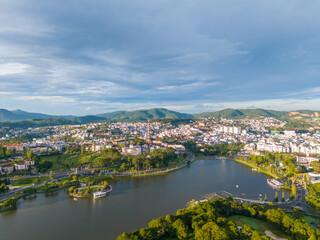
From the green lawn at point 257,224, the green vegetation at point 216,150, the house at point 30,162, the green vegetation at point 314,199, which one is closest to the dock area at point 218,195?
the green lawn at point 257,224

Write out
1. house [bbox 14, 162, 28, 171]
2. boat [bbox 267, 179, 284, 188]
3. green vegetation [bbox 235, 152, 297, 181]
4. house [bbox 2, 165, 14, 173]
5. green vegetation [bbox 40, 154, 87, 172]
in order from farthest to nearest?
green vegetation [bbox 40, 154, 87, 172]
green vegetation [bbox 235, 152, 297, 181]
house [bbox 14, 162, 28, 171]
house [bbox 2, 165, 14, 173]
boat [bbox 267, 179, 284, 188]

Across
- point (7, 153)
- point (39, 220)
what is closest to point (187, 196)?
point (39, 220)

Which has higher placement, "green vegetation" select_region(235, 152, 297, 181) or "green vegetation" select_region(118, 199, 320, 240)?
"green vegetation" select_region(118, 199, 320, 240)

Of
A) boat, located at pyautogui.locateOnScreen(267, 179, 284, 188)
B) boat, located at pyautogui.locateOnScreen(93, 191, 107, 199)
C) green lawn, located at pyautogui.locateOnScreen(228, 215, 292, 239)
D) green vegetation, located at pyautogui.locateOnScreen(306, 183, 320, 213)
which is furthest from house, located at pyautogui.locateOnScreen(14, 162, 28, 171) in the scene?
green vegetation, located at pyautogui.locateOnScreen(306, 183, 320, 213)

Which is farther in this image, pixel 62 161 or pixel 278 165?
pixel 278 165

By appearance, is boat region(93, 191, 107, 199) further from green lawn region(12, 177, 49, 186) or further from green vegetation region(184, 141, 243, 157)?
green vegetation region(184, 141, 243, 157)

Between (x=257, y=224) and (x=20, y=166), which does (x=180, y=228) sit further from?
(x=20, y=166)

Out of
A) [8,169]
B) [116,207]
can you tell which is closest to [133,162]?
[116,207]
